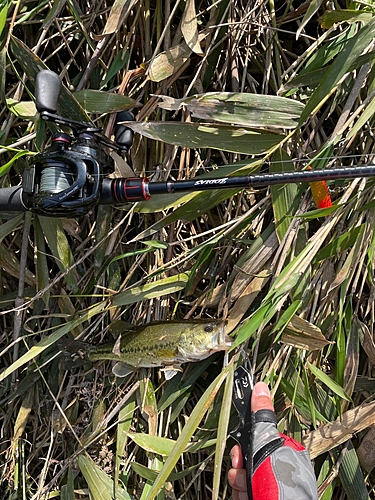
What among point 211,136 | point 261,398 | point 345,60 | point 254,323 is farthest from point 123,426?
point 345,60

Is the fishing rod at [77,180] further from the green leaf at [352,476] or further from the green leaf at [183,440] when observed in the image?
the green leaf at [352,476]

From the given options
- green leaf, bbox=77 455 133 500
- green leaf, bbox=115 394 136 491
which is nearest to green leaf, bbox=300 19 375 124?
green leaf, bbox=115 394 136 491

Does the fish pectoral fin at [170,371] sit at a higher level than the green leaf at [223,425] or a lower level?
lower

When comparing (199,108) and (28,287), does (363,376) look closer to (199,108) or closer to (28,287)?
(199,108)

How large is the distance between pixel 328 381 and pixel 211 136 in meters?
0.88

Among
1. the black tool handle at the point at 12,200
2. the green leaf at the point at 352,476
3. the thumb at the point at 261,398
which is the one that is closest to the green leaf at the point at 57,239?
the black tool handle at the point at 12,200

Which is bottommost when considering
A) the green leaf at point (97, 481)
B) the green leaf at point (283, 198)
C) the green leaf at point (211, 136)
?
the green leaf at point (97, 481)

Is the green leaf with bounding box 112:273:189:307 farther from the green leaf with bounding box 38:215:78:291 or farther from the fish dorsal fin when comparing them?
the green leaf with bounding box 38:215:78:291

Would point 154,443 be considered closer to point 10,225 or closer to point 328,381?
point 328,381

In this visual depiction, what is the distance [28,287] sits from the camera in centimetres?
180

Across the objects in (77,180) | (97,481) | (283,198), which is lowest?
(97,481)

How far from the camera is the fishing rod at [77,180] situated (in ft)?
4.16

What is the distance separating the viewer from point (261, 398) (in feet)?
4.75

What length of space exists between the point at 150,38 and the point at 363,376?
4.62ft
